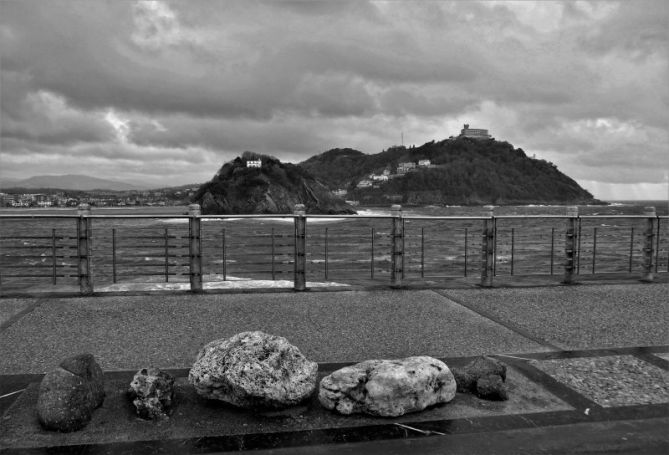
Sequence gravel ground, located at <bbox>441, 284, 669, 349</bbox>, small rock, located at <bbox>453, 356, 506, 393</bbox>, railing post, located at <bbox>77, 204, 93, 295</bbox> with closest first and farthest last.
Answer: small rock, located at <bbox>453, 356, 506, 393</bbox> → gravel ground, located at <bbox>441, 284, 669, 349</bbox> → railing post, located at <bbox>77, 204, 93, 295</bbox>

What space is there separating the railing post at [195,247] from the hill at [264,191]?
94205mm

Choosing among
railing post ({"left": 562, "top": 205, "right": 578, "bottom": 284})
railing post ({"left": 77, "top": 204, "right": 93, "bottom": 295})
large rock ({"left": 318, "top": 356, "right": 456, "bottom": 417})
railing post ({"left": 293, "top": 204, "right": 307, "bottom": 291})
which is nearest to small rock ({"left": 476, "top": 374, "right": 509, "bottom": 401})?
large rock ({"left": 318, "top": 356, "right": 456, "bottom": 417})

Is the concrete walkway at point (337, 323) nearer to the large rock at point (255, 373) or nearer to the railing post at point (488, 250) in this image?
the railing post at point (488, 250)

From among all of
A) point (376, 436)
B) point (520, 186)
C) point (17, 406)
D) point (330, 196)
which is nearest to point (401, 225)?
point (376, 436)

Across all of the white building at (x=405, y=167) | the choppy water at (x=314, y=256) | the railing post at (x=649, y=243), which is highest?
the white building at (x=405, y=167)

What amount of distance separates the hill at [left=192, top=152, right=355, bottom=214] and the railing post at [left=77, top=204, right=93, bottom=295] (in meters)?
94.4

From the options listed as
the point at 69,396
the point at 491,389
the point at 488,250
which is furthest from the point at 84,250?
the point at 488,250

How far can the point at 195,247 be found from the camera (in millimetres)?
7586

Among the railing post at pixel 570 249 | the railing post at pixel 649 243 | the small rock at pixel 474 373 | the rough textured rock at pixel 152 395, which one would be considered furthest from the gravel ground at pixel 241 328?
the railing post at pixel 649 243

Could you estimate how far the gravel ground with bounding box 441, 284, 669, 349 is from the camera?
5.41 meters

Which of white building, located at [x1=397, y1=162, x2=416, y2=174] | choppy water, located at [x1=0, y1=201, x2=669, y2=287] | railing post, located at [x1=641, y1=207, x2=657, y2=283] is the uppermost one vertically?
white building, located at [x1=397, y1=162, x2=416, y2=174]

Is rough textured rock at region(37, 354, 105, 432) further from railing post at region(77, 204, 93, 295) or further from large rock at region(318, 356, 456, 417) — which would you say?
railing post at region(77, 204, 93, 295)

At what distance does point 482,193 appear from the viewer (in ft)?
545

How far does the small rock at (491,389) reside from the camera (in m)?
3.60
